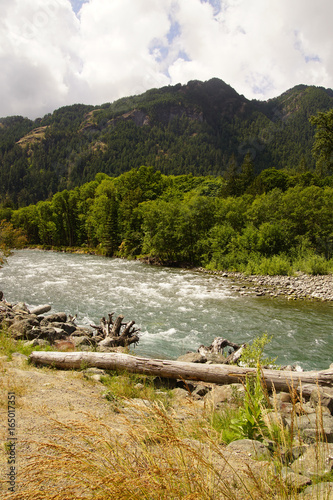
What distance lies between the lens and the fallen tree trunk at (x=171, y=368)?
5996mm

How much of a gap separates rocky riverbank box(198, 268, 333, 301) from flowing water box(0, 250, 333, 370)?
1.18 meters

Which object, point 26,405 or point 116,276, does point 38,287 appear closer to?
point 116,276

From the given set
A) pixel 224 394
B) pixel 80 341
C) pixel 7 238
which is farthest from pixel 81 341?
pixel 7 238

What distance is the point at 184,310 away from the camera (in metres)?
16.0

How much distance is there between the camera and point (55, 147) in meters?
199

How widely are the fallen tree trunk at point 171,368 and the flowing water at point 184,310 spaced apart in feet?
10.8

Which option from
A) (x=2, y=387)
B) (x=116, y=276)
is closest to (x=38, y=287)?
(x=116, y=276)

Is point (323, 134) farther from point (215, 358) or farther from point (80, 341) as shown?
point (80, 341)

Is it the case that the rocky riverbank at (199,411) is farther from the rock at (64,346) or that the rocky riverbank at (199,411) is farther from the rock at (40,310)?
the rock at (40,310)

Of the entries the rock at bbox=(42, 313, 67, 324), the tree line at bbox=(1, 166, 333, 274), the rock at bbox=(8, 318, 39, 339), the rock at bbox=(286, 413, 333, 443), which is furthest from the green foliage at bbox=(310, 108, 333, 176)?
the rock at bbox=(8, 318, 39, 339)

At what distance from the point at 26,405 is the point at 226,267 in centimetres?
2982

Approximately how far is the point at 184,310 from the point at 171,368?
957 centimetres

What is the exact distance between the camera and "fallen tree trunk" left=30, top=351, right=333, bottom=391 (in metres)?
6.00

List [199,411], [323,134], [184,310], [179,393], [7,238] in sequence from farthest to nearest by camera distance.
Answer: [323,134] → [7,238] → [184,310] → [179,393] → [199,411]
